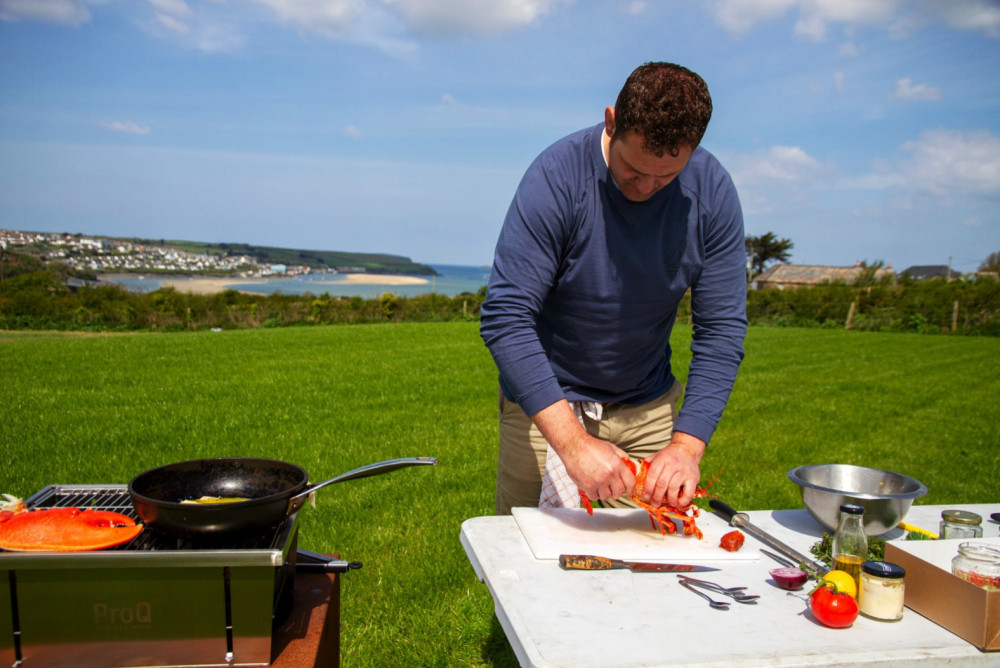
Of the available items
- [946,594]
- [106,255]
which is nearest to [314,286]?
[106,255]

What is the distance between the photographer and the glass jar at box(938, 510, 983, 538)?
6.79 ft

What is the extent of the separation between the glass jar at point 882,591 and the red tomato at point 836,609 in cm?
6

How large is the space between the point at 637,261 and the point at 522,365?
55 centimetres

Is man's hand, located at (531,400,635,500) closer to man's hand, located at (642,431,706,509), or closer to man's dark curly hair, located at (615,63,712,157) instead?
man's hand, located at (642,431,706,509)

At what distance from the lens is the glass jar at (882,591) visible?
5.04ft

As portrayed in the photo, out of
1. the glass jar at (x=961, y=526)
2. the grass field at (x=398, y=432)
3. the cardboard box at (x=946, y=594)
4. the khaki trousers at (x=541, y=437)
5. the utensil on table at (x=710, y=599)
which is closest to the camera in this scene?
the cardboard box at (x=946, y=594)

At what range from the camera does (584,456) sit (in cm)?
185

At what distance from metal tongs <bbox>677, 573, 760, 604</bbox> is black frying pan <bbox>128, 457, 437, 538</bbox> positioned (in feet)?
2.34

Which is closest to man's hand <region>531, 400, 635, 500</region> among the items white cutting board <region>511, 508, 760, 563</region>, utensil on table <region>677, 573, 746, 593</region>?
white cutting board <region>511, 508, 760, 563</region>

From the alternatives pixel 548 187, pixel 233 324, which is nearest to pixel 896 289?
pixel 233 324

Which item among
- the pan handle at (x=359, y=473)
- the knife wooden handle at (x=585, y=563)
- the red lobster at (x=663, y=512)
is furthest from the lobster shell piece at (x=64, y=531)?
the red lobster at (x=663, y=512)

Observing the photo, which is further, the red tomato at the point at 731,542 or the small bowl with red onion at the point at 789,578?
the red tomato at the point at 731,542

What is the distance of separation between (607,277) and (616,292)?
0.20 feet

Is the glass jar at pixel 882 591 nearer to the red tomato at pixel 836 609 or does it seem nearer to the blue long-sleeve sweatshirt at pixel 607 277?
the red tomato at pixel 836 609
